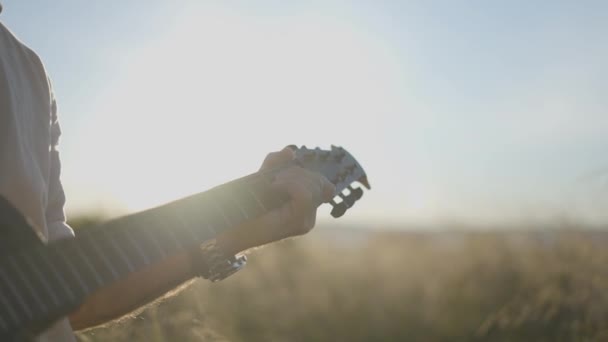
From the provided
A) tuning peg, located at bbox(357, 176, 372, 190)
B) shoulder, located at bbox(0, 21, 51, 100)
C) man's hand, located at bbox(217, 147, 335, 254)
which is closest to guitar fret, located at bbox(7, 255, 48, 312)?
shoulder, located at bbox(0, 21, 51, 100)

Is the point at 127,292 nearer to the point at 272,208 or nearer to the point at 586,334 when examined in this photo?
the point at 272,208

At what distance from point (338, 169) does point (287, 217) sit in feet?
1.65

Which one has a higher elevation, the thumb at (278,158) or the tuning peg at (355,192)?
the thumb at (278,158)

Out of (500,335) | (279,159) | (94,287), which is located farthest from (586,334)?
(94,287)

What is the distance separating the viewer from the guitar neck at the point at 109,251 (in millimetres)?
1693

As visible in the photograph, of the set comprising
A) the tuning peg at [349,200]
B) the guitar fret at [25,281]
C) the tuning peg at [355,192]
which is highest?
the tuning peg at [355,192]

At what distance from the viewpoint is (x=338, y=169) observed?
9.70 feet

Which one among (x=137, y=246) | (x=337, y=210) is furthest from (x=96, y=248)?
(x=337, y=210)

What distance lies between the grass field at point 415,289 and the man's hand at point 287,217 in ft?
7.65

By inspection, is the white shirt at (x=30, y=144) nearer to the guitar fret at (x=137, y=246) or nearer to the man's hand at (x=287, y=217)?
the guitar fret at (x=137, y=246)

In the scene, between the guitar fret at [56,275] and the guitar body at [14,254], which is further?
the guitar fret at [56,275]

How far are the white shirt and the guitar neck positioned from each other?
0.10 metres

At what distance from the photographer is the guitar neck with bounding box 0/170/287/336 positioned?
169 centimetres

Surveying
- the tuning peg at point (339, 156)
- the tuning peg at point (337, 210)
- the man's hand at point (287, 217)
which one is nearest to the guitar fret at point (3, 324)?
the man's hand at point (287, 217)
